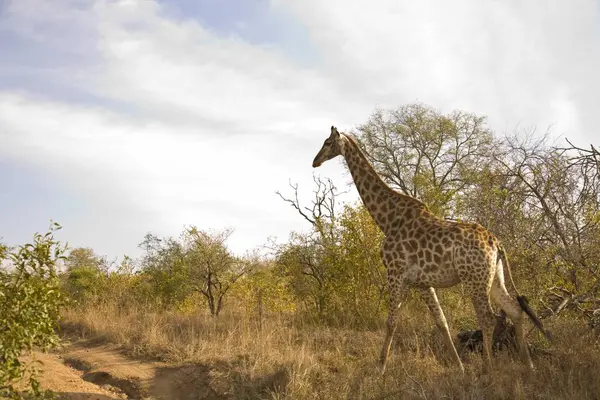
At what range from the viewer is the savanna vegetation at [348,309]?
617 centimetres

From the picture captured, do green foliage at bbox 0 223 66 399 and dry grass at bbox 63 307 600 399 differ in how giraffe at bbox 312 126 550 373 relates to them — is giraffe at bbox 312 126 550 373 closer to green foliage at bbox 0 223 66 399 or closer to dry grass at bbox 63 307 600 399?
dry grass at bbox 63 307 600 399

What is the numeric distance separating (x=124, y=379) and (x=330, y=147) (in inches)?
198

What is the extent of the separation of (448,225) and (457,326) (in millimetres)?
3686

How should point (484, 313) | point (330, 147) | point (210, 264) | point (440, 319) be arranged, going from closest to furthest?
1. point (484, 313)
2. point (440, 319)
3. point (330, 147)
4. point (210, 264)

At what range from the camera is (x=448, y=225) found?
25.5ft

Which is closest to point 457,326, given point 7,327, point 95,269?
point 7,327

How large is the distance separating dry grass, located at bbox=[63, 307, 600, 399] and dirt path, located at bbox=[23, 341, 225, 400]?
0.70 ft

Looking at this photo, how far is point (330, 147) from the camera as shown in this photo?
9.04m

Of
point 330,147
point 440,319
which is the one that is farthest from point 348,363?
point 330,147

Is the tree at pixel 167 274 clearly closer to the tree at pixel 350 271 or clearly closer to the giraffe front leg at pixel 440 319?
the tree at pixel 350 271

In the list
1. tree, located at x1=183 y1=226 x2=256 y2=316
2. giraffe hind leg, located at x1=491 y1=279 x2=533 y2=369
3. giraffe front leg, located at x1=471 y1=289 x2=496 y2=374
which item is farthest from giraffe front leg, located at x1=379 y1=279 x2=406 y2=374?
tree, located at x1=183 y1=226 x2=256 y2=316

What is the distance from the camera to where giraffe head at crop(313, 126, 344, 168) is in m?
9.01

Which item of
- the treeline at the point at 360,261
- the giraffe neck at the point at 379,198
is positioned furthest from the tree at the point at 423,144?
the giraffe neck at the point at 379,198

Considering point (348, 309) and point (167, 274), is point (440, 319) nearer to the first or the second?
point (348, 309)
